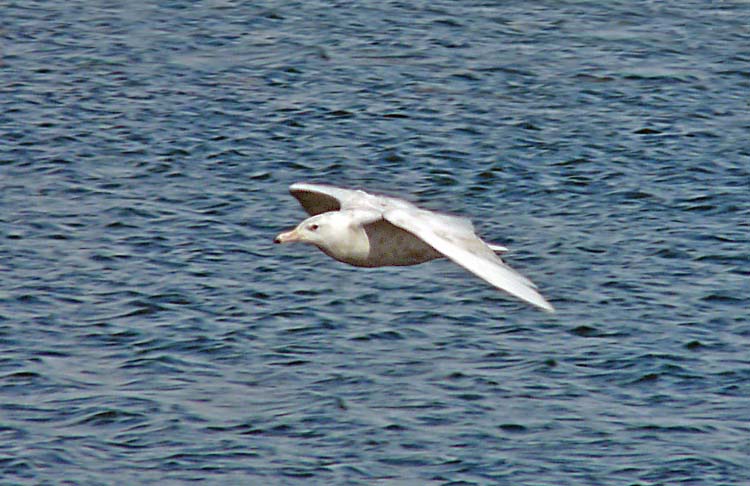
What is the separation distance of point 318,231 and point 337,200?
2.69 feet

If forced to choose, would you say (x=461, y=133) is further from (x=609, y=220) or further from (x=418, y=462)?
(x=418, y=462)

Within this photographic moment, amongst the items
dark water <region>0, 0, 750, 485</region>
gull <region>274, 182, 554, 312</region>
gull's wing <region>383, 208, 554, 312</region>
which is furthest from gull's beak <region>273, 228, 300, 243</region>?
dark water <region>0, 0, 750, 485</region>

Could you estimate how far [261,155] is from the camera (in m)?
22.5

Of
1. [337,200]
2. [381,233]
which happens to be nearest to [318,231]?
[381,233]

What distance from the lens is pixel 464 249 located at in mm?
10711

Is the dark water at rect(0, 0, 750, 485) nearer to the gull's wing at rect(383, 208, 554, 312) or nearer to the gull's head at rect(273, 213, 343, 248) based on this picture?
the gull's head at rect(273, 213, 343, 248)

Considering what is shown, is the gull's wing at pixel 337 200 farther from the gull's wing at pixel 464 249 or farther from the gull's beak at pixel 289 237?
the gull's wing at pixel 464 249

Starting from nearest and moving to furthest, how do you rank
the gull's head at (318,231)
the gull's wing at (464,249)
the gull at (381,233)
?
the gull's wing at (464,249) < the gull at (381,233) < the gull's head at (318,231)

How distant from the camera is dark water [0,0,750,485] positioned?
15867mm

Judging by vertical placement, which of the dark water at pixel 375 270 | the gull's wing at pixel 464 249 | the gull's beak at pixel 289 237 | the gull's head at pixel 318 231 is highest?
the gull's wing at pixel 464 249

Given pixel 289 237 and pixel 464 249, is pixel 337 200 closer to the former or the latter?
pixel 289 237

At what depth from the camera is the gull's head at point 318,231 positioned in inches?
480

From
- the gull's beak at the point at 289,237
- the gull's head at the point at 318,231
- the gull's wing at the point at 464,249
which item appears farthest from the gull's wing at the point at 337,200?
the gull's wing at the point at 464,249

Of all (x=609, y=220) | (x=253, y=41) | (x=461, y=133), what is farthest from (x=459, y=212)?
(x=253, y=41)
